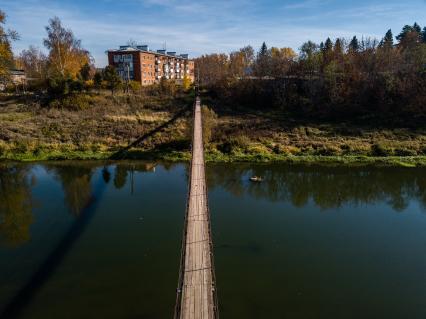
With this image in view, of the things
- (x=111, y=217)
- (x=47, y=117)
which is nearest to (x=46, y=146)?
(x=47, y=117)

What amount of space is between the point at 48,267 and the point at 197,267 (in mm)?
6584

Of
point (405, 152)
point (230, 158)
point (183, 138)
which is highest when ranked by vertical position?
point (183, 138)

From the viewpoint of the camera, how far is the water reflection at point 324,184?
21.8m

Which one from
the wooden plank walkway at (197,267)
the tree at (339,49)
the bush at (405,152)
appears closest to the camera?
the wooden plank walkway at (197,267)

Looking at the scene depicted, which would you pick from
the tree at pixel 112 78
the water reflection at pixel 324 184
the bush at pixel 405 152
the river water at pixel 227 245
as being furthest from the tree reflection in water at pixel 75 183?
the bush at pixel 405 152

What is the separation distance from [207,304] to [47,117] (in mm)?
33418

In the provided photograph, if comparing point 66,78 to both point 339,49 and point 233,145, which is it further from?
point 339,49

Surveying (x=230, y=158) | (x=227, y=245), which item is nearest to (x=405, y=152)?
(x=230, y=158)

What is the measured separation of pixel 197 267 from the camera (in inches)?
412

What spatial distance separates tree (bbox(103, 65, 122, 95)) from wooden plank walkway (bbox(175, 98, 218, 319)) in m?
33.7

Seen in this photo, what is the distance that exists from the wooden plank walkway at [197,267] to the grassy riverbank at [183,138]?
16495mm

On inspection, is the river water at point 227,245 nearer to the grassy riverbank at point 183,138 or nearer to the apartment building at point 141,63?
the grassy riverbank at point 183,138

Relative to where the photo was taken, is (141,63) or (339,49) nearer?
(339,49)

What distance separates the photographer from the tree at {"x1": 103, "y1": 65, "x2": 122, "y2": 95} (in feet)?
146
